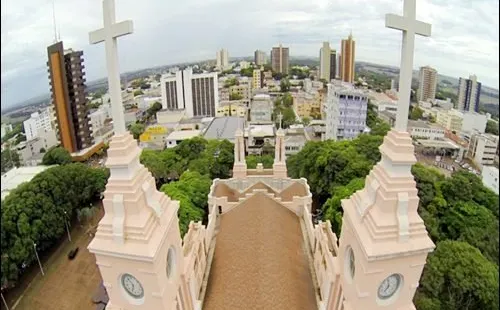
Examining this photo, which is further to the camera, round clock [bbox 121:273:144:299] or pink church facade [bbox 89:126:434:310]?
round clock [bbox 121:273:144:299]

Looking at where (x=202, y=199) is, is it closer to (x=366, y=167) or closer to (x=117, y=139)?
(x=366, y=167)

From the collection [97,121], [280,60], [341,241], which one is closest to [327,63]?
[280,60]

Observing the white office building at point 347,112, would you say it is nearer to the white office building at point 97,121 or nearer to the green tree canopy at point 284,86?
the white office building at point 97,121

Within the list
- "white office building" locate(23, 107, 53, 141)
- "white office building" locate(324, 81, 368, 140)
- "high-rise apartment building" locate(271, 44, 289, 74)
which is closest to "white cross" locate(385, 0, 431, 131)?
"white office building" locate(23, 107, 53, 141)

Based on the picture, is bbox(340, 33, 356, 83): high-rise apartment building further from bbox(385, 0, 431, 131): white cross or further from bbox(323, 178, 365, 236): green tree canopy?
bbox(385, 0, 431, 131): white cross

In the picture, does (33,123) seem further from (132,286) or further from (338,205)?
(338,205)

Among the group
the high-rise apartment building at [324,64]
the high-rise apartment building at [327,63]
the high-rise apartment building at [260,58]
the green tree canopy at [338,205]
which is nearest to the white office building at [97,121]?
the green tree canopy at [338,205]

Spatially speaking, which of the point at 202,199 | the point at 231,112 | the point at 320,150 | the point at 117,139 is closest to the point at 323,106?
the point at 231,112
